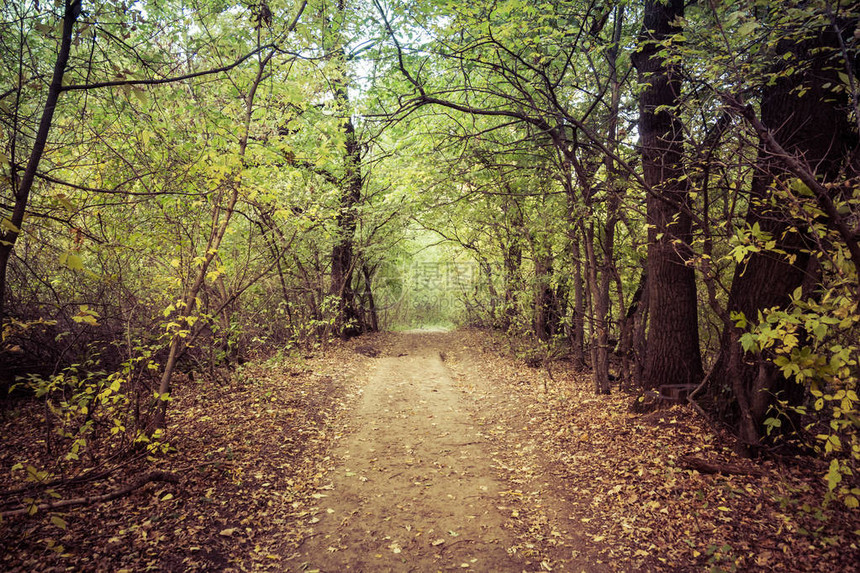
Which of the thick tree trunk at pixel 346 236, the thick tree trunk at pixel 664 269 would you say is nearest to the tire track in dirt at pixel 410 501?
the thick tree trunk at pixel 664 269

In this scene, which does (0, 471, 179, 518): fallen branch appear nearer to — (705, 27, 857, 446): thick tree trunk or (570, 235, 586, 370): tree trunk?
(705, 27, 857, 446): thick tree trunk

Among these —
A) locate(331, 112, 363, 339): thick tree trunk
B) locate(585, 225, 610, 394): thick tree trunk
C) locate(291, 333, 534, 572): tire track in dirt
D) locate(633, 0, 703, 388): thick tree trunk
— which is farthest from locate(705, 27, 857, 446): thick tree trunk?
locate(331, 112, 363, 339): thick tree trunk

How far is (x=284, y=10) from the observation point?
5832 mm

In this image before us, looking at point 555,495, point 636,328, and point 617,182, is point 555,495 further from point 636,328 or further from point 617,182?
point 617,182

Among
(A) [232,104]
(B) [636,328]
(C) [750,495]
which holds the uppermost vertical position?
(A) [232,104]

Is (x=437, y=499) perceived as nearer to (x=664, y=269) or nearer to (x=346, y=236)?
(x=664, y=269)

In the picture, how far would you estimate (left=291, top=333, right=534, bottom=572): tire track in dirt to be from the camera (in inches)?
A: 154

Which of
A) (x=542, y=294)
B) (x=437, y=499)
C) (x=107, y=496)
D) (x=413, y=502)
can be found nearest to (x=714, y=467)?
(x=437, y=499)

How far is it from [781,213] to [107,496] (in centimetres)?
749

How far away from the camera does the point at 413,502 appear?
4895 mm

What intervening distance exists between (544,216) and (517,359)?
5239mm

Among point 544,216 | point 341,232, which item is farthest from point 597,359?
point 341,232

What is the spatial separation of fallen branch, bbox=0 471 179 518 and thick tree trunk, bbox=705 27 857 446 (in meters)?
6.32

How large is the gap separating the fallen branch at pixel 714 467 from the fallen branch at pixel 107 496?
5.73 m
